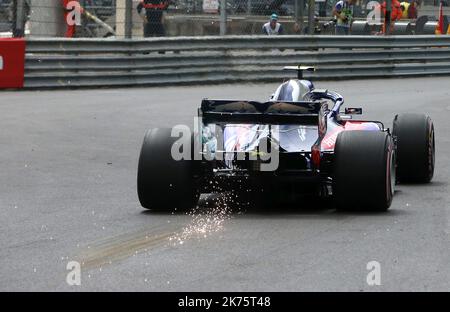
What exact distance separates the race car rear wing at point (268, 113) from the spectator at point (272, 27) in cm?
1427

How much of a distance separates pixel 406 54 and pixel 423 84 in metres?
1.48

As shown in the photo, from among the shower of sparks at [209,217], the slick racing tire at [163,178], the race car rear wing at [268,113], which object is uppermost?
the race car rear wing at [268,113]

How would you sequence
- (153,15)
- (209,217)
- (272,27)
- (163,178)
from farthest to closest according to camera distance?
(272,27)
(153,15)
(163,178)
(209,217)

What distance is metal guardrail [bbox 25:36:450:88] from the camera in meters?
22.3

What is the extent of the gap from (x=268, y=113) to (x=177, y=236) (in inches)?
70.7

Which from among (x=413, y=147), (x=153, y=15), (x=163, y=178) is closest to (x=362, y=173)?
(x=163, y=178)

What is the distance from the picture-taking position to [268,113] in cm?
1013

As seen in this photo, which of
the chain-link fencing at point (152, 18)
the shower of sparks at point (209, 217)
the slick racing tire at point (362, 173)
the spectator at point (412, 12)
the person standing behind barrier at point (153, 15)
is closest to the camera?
the shower of sparks at point (209, 217)

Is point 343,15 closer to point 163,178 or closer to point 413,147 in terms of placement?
point 413,147

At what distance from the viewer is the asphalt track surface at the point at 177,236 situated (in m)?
7.16

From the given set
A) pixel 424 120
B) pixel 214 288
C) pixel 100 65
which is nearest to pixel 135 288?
pixel 214 288

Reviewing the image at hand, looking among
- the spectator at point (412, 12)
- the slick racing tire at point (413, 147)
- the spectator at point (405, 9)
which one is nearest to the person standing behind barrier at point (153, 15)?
the slick racing tire at point (413, 147)

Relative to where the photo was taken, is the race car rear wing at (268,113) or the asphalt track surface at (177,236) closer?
the asphalt track surface at (177,236)

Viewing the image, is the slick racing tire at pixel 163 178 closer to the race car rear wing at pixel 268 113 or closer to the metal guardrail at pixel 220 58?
the race car rear wing at pixel 268 113
